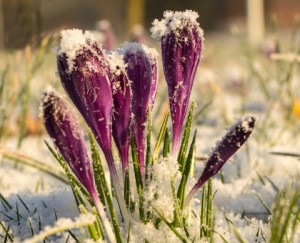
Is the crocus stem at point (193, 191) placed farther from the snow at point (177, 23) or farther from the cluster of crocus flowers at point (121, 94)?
the snow at point (177, 23)

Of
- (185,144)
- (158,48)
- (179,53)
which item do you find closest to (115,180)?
(185,144)

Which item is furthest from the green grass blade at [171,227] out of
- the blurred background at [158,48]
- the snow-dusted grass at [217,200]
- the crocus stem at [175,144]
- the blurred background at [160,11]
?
the blurred background at [160,11]

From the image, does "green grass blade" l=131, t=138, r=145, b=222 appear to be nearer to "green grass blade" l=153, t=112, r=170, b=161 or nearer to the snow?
"green grass blade" l=153, t=112, r=170, b=161

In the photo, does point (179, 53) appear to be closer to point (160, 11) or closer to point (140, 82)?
point (140, 82)

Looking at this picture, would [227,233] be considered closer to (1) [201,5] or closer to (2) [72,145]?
(2) [72,145]

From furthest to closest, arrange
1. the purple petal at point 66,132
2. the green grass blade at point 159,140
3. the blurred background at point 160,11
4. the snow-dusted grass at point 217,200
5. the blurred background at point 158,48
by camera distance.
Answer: the blurred background at point 160,11
the blurred background at point 158,48
the green grass blade at point 159,140
the snow-dusted grass at point 217,200
the purple petal at point 66,132

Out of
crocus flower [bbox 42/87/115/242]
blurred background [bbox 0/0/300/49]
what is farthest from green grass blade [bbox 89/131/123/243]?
blurred background [bbox 0/0/300/49]

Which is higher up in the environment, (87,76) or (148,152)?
(87,76)
